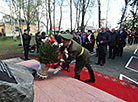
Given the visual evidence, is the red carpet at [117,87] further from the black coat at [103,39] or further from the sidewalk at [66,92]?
the black coat at [103,39]

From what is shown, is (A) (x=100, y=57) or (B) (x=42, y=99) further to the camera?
(A) (x=100, y=57)

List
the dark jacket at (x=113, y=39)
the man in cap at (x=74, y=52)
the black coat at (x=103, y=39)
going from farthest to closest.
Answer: the dark jacket at (x=113, y=39), the black coat at (x=103, y=39), the man in cap at (x=74, y=52)

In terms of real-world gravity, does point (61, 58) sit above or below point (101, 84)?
above

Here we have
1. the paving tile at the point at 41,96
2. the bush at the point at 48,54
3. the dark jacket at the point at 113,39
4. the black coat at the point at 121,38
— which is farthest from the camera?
the black coat at the point at 121,38

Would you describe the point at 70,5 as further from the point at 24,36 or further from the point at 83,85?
the point at 83,85

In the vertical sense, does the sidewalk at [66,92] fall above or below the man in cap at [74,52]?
below

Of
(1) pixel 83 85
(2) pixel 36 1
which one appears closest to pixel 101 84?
(1) pixel 83 85

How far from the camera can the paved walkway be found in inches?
89.6

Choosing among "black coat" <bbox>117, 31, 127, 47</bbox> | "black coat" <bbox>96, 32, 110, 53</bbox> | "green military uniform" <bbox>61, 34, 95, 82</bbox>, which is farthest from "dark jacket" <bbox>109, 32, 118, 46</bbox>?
"green military uniform" <bbox>61, 34, 95, 82</bbox>

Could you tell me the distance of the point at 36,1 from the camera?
1249 centimetres

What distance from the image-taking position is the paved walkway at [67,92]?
2.28 meters

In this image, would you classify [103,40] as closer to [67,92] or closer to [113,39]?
[113,39]

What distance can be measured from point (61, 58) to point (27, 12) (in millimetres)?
10695

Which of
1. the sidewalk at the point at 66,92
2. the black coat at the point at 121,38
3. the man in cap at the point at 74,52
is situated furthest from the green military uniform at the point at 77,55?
the black coat at the point at 121,38
